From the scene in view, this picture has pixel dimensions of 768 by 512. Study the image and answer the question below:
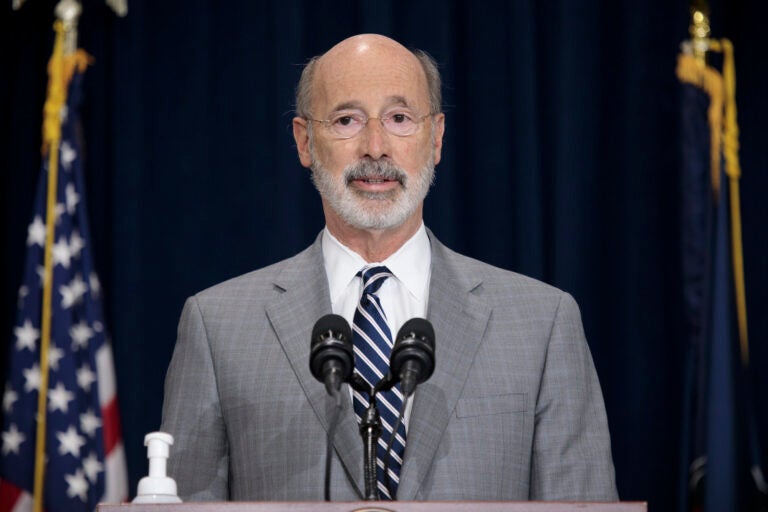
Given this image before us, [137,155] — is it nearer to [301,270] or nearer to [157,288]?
[157,288]

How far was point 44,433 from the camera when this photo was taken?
3633mm

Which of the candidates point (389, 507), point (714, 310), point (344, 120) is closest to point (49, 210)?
point (344, 120)

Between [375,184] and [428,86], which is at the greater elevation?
[428,86]

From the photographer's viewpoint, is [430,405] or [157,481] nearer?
[157,481]

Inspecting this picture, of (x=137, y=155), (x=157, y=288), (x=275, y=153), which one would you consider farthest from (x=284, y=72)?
(x=157, y=288)

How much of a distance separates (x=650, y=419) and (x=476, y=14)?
156cm

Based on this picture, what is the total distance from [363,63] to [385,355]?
660 millimetres

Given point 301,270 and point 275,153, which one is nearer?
point 301,270

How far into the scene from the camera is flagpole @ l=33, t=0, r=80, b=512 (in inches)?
143

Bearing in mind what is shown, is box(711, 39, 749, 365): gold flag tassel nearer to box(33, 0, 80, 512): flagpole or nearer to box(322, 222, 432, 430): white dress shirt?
box(322, 222, 432, 430): white dress shirt

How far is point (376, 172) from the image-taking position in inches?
93.3

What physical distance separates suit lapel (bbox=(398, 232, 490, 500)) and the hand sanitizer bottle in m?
0.55

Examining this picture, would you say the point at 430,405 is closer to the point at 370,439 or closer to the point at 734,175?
the point at 370,439

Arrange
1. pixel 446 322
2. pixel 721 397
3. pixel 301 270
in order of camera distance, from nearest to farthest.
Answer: pixel 446 322, pixel 301 270, pixel 721 397
